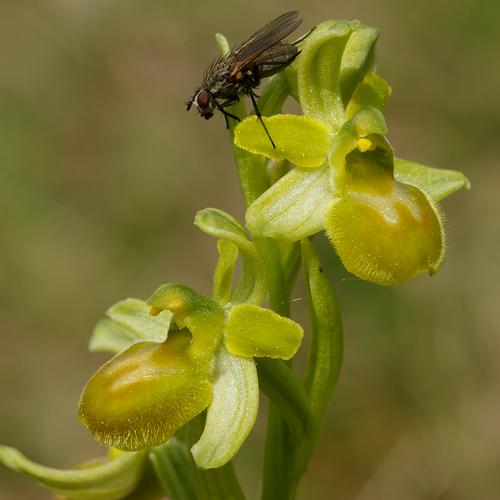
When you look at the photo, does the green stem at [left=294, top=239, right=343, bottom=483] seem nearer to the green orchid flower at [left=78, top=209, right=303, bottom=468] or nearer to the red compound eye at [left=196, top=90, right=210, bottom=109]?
the green orchid flower at [left=78, top=209, right=303, bottom=468]

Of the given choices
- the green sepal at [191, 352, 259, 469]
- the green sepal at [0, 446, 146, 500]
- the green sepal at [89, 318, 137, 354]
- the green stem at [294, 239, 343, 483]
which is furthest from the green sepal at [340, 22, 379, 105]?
the green sepal at [0, 446, 146, 500]

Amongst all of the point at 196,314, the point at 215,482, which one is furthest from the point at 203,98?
the point at 215,482

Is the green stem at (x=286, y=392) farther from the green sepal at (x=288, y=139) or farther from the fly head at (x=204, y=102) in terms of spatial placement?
the fly head at (x=204, y=102)

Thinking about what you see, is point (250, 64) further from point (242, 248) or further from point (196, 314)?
point (196, 314)

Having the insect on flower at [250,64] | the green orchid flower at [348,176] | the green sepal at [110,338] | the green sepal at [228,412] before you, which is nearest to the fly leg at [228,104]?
the insect on flower at [250,64]

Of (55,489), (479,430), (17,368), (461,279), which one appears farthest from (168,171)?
(55,489)

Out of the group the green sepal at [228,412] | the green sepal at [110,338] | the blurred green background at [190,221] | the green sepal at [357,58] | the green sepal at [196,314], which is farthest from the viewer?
the blurred green background at [190,221]
